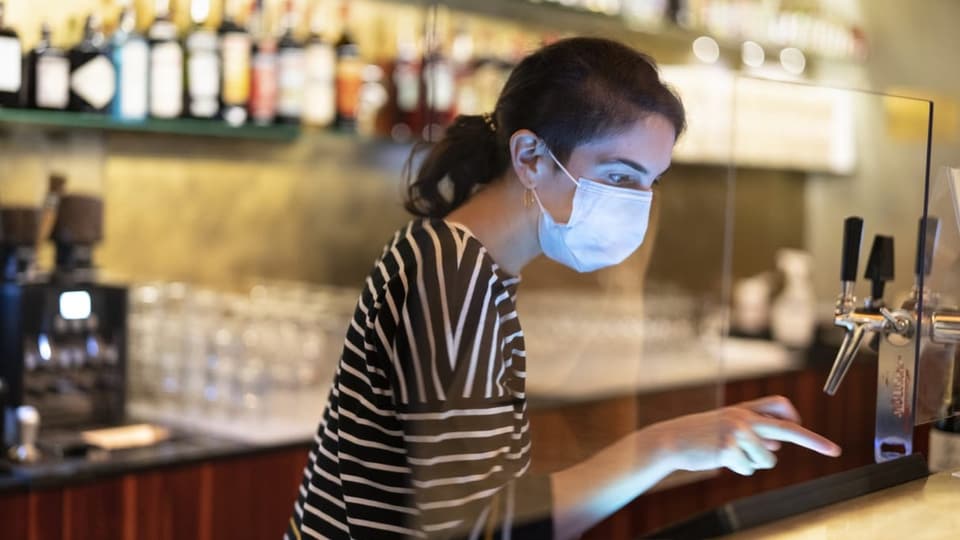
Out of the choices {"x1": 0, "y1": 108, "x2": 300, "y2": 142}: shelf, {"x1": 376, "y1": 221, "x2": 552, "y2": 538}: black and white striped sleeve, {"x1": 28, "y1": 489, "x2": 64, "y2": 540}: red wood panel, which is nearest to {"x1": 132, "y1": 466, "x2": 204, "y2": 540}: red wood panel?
{"x1": 28, "y1": 489, "x2": 64, "y2": 540}: red wood panel

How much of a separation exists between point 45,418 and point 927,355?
69.2 inches

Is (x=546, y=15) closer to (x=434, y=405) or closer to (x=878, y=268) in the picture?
(x=878, y=268)

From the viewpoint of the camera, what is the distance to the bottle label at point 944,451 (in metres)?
1.66

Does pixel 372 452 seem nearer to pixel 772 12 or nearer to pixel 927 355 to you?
pixel 927 355

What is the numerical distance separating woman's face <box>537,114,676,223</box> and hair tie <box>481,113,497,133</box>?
0.12 metres

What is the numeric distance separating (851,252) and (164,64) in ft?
5.87

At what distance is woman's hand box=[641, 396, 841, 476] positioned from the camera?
1376 millimetres

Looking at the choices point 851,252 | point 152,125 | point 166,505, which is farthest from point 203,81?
point 851,252

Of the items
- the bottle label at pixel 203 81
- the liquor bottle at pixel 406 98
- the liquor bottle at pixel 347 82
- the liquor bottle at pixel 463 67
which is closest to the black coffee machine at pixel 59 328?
the bottle label at pixel 203 81

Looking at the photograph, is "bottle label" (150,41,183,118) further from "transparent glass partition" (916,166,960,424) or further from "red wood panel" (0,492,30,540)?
"transparent glass partition" (916,166,960,424)

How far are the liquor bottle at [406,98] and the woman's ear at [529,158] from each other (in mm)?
2003

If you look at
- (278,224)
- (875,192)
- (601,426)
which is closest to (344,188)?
(278,224)

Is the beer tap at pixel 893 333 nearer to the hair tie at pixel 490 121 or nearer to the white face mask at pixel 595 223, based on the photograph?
the white face mask at pixel 595 223

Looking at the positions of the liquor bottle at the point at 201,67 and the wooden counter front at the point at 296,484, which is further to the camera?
the liquor bottle at the point at 201,67
